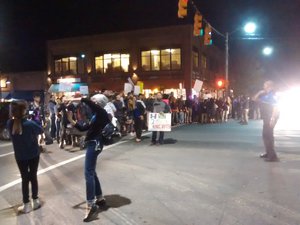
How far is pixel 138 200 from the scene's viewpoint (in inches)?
275

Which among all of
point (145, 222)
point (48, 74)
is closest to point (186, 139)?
point (145, 222)

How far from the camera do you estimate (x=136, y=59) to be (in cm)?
4197

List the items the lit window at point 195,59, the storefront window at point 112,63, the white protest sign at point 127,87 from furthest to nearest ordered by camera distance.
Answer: the storefront window at point 112,63
the lit window at point 195,59
the white protest sign at point 127,87

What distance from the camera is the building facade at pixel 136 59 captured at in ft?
130

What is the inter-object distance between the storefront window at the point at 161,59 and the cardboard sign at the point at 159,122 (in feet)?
84.7

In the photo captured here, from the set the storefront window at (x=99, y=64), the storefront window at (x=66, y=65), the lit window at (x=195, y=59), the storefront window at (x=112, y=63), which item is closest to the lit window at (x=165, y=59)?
the lit window at (x=195, y=59)

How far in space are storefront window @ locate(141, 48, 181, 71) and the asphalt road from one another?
89.8 ft

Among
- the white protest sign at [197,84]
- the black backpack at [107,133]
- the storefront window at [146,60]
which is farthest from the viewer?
the storefront window at [146,60]

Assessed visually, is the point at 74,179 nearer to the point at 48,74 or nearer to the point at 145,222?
the point at 145,222

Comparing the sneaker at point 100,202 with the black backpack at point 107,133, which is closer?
the black backpack at point 107,133

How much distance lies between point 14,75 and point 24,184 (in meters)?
47.1

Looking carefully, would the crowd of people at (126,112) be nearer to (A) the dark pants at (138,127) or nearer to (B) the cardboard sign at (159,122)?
(A) the dark pants at (138,127)

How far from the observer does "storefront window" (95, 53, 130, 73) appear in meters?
43.0

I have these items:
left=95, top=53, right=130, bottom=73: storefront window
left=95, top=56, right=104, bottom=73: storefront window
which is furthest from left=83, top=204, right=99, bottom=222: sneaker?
left=95, top=56, right=104, bottom=73: storefront window
